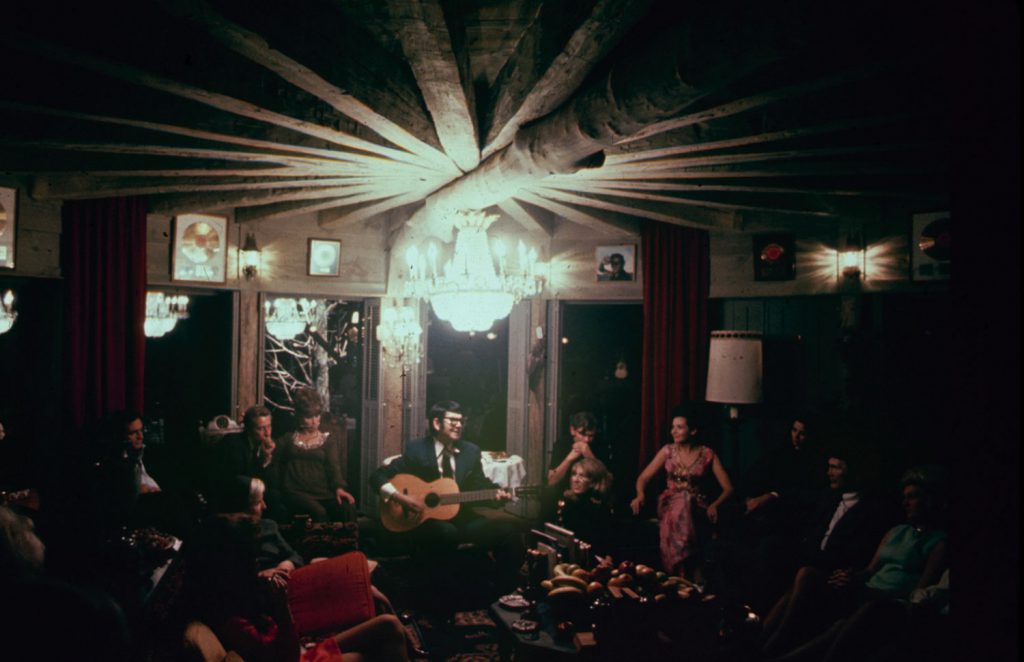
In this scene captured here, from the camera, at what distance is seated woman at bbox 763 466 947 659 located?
3.94 meters

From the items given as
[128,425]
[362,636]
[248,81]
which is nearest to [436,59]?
[248,81]

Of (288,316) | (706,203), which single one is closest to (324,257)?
(288,316)

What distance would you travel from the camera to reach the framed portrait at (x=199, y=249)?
594 cm

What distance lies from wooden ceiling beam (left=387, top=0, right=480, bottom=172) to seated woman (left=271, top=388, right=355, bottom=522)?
3.37m

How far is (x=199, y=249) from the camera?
6.06 m

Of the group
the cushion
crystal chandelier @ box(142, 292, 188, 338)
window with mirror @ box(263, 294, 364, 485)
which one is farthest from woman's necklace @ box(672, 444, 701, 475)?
crystal chandelier @ box(142, 292, 188, 338)

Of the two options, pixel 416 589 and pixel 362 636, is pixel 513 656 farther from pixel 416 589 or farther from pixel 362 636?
pixel 416 589

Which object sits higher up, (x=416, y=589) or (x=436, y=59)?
(x=436, y=59)

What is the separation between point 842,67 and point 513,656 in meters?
3.38

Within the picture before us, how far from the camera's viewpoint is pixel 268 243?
21.4ft

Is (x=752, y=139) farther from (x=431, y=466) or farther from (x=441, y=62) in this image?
(x=431, y=466)

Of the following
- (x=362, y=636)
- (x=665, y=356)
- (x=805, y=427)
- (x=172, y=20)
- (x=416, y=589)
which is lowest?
(x=416, y=589)

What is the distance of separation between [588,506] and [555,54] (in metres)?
3.95

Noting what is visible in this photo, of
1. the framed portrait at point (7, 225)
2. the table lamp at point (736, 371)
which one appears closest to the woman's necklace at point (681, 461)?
the table lamp at point (736, 371)
